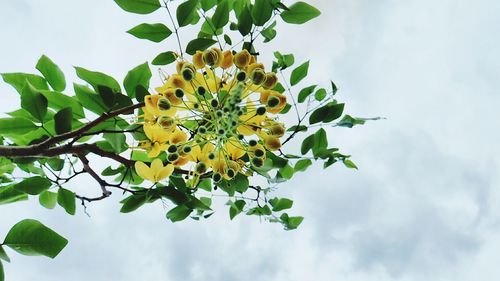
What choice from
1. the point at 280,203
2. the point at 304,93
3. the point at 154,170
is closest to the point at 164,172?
the point at 154,170

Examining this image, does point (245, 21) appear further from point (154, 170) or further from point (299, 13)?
point (154, 170)

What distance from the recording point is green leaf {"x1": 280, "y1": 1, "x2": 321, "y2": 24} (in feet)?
4.11

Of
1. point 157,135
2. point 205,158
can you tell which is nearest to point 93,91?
point 157,135

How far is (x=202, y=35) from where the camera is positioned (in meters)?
1.37

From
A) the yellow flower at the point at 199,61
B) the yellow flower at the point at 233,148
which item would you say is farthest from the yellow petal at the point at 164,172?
the yellow flower at the point at 199,61

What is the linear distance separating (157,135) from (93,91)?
0.21m

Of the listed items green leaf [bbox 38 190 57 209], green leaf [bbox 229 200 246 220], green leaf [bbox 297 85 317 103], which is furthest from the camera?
green leaf [bbox 229 200 246 220]

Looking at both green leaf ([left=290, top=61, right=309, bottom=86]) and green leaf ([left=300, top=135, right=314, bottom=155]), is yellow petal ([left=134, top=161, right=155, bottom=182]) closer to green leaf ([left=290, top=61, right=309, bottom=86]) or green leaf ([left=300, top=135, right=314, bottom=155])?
green leaf ([left=300, top=135, right=314, bottom=155])

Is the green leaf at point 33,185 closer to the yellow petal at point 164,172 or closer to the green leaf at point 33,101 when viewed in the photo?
the green leaf at point 33,101

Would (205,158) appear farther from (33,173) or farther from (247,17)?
(33,173)

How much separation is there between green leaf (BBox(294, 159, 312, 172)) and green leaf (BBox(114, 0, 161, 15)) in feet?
1.97

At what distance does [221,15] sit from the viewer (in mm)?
1273

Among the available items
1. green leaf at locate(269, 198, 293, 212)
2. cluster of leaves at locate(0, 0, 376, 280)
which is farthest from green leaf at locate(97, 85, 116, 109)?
green leaf at locate(269, 198, 293, 212)

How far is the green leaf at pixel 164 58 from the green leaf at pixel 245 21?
18 centimetres
